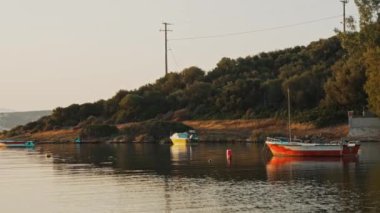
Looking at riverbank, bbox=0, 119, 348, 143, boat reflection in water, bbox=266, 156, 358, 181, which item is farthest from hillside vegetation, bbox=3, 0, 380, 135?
boat reflection in water, bbox=266, 156, 358, 181

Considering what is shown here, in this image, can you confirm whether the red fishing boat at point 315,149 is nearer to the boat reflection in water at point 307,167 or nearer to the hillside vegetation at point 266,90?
the boat reflection in water at point 307,167

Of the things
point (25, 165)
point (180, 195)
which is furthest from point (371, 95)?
point (180, 195)

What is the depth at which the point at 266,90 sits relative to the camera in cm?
12281

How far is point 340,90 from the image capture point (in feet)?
349

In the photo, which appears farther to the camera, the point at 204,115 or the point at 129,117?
the point at 129,117

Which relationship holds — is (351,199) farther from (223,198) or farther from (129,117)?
(129,117)

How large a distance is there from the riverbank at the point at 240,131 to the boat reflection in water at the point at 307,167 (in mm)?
32984

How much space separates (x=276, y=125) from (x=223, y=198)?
73423mm

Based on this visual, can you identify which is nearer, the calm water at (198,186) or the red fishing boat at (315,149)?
the calm water at (198,186)

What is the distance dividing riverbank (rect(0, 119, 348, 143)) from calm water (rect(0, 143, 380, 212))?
33.8 metres

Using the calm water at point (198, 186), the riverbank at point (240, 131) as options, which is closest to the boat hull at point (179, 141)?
the riverbank at point (240, 131)

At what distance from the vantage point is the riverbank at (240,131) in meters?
99.5

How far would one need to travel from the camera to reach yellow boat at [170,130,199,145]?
10427 centimetres

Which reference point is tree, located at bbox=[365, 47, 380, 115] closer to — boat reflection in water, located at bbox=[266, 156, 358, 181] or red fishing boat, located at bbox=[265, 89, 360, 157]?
red fishing boat, located at bbox=[265, 89, 360, 157]
